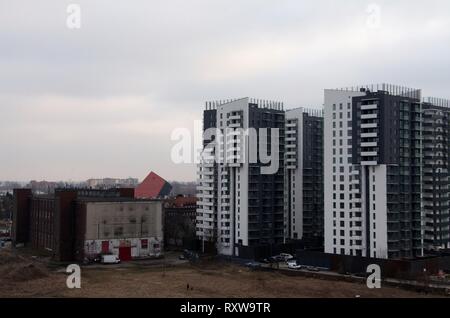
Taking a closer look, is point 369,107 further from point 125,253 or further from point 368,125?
A: point 125,253

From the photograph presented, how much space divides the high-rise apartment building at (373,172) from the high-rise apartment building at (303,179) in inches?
481

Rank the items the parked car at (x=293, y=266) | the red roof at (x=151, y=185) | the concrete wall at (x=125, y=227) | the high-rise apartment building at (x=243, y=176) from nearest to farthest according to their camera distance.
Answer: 1. the parked car at (x=293, y=266)
2. the concrete wall at (x=125, y=227)
3. the high-rise apartment building at (x=243, y=176)
4. the red roof at (x=151, y=185)

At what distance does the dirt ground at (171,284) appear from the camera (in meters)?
33.8

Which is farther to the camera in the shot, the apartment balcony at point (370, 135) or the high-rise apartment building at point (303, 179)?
the high-rise apartment building at point (303, 179)

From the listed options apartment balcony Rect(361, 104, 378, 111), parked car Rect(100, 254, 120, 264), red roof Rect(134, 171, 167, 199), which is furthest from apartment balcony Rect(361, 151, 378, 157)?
red roof Rect(134, 171, 167, 199)

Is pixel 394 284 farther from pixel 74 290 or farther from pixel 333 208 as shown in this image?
pixel 74 290

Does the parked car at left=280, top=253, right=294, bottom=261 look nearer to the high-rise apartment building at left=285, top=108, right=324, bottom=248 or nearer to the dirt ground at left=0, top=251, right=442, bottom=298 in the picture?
the high-rise apartment building at left=285, top=108, right=324, bottom=248

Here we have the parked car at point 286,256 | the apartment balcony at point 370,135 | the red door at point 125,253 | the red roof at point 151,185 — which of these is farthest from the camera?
the red roof at point 151,185

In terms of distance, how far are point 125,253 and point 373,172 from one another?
23.4m

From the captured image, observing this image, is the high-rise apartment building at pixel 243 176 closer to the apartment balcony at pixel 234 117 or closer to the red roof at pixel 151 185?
the apartment balcony at pixel 234 117

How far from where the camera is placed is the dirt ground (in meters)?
33.8

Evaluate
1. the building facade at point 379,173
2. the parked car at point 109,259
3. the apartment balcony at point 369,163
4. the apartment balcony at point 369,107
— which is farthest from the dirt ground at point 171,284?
the apartment balcony at point 369,107

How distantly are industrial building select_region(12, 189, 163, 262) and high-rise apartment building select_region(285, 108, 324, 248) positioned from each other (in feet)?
49.8

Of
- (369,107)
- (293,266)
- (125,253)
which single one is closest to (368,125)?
(369,107)
